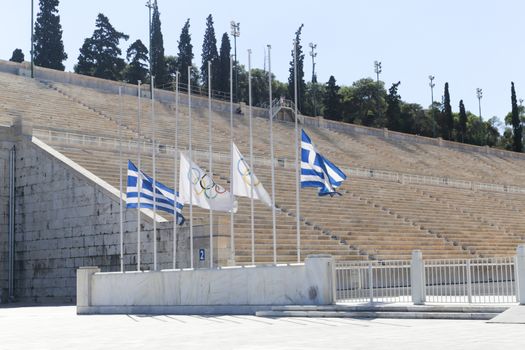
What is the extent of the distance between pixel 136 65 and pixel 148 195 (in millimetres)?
53406

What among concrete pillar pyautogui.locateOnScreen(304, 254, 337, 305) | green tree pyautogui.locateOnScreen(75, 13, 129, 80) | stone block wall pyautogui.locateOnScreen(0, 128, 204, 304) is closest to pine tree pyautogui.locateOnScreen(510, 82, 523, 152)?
green tree pyautogui.locateOnScreen(75, 13, 129, 80)

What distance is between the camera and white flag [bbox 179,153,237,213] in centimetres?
2273

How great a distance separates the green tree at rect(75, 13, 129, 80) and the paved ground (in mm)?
56998

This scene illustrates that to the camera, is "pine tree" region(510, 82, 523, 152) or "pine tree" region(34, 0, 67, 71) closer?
"pine tree" region(34, 0, 67, 71)

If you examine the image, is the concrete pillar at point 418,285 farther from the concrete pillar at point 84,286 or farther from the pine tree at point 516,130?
the pine tree at point 516,130

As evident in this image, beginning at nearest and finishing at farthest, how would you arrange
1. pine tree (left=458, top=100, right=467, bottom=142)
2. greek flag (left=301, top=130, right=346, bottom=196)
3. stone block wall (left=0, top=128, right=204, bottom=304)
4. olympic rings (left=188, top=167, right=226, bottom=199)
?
greek flag (left=301, top=130, right=346, bottom=196) < olympic rings (left=188, top=167, right=226, bottom=199) < stone block wall (left=0, top=128, right=204, bottom=304) < pine tree (left=458, top=100, right=467, bottom=142)

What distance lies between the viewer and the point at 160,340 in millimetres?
15008

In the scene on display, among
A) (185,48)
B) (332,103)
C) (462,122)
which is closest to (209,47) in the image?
(185,48)

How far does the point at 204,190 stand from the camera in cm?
2303

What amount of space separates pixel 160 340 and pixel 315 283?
5550mm

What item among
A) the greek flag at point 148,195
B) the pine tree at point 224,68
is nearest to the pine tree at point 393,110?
the pine tree at point 224,68

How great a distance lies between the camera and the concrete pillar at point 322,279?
1955cm

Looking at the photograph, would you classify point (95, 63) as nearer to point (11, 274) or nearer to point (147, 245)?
point (11, 274)

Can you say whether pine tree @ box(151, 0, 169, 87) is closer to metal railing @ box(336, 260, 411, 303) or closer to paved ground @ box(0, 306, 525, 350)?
metal railing @ box(336, 260, 411, 303)
